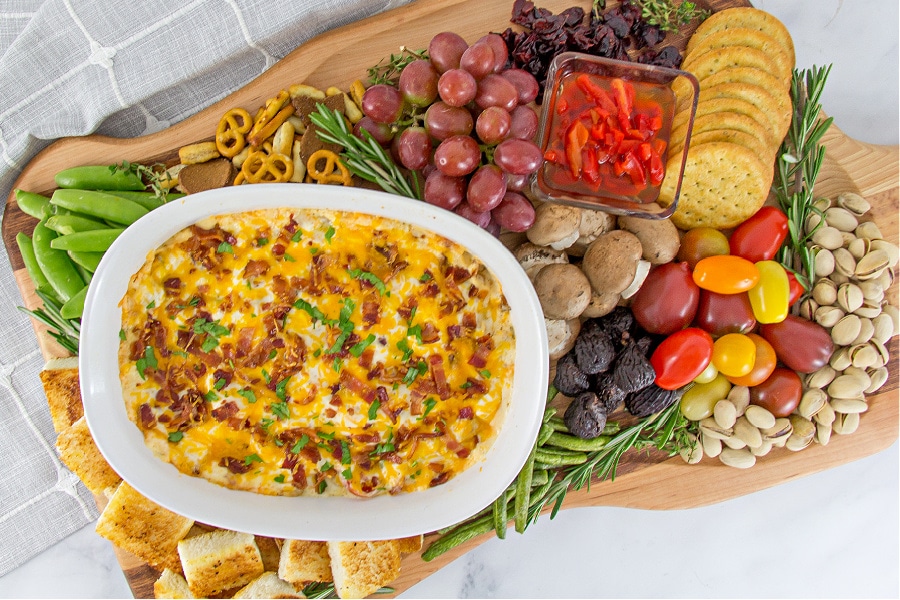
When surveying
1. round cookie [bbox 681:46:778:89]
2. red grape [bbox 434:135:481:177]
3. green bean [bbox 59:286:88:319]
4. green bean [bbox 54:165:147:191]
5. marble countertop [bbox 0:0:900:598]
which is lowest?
marble countertop [bbox 0:0:900:598]

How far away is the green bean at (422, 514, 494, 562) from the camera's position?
2705mm

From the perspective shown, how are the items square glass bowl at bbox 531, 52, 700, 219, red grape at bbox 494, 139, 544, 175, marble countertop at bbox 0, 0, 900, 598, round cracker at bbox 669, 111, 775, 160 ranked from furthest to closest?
marble countertop at bbox 0, 0, 900, 598 → round cracker at bbox 669, 111, 775, 160 → square glass bowl at bbox 531, 52, 700, 219 → red grape at bbox 494, 139, 544, 175

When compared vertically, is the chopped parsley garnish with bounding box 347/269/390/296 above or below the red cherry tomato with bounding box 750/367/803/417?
above

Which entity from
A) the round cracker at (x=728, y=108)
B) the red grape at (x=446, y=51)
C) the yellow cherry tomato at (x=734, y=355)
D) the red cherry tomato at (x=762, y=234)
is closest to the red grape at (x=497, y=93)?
the red grape at (x=446, y=51)

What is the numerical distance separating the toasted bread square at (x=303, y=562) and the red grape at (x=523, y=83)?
6.66 ft

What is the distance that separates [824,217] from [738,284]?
1.89ft

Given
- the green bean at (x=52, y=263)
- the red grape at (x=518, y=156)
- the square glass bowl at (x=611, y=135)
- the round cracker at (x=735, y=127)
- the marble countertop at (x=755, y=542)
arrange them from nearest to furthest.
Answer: the red grape at (x=518, y=156)
the square glass bowl at (x=611, y=135)
the round cracker at (x=735, y=127)
the green bean at (x=52, y=263)
the marble countertop at (x=755, y=542)

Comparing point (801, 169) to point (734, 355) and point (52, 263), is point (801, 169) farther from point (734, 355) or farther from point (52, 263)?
point (52, 263)

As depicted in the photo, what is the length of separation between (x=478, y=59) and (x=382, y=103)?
404mm

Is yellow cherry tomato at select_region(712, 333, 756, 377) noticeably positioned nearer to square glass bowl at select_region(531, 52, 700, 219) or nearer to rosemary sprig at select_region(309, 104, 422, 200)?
square glass bowl at select_region(531, 52, 700, 219)

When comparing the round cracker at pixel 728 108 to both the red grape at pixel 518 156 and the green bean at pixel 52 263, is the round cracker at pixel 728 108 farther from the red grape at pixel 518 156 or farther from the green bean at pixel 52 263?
the green bean at pixel 52 263

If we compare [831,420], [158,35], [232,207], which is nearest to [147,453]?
[232,207]

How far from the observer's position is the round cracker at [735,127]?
2.54m

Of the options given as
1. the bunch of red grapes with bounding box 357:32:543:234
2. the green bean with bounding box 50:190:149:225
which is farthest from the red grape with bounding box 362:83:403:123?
the green bean with bounding box 50:190:149:225
